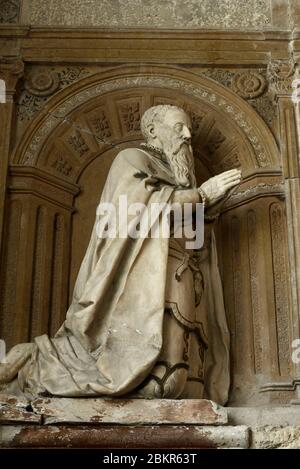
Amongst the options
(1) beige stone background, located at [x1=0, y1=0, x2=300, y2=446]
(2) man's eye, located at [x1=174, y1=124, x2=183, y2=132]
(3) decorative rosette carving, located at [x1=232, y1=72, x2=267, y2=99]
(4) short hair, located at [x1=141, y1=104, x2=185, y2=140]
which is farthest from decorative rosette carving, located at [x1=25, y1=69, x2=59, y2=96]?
(3) decorative rosette carving, located at [x1=232, y1=72, x2=267, y2=99]

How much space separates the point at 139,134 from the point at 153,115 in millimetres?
539

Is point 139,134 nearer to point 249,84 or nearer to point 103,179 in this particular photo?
point 103,179

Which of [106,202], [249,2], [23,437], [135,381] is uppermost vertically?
[249,2]

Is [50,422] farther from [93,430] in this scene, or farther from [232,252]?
[232,252]

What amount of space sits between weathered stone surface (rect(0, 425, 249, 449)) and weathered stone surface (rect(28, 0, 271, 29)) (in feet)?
8.74

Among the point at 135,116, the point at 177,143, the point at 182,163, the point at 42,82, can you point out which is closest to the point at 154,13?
the point at 135,116

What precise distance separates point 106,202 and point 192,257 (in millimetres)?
509

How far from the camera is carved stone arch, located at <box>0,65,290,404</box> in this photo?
14.7 ft

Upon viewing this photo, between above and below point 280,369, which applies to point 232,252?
above

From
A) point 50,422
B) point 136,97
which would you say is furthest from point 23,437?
point 136,97

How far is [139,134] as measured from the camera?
4996mm

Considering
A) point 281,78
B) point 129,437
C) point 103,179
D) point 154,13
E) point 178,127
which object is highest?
point 154,13

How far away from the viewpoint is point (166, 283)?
3.87 metres

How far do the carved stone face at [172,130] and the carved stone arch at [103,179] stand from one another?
54cm
